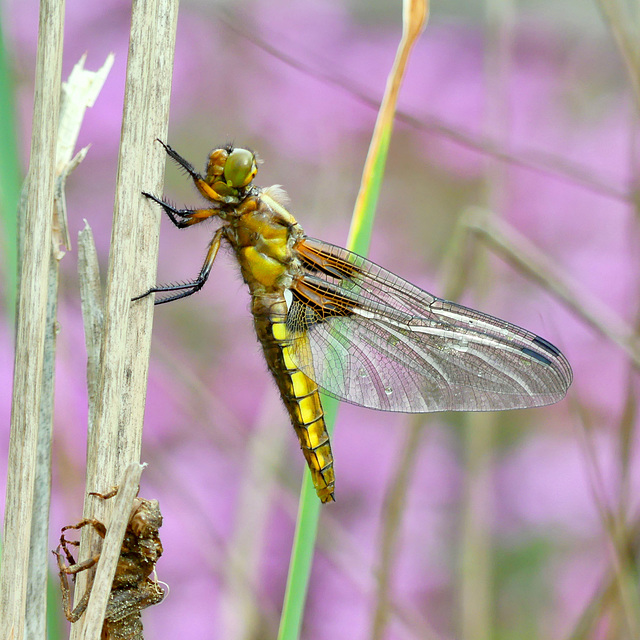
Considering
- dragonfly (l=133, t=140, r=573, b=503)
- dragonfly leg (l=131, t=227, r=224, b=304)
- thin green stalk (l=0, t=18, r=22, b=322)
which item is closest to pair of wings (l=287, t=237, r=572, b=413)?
dragonfly (l=133, t=140, r=573, b=503)

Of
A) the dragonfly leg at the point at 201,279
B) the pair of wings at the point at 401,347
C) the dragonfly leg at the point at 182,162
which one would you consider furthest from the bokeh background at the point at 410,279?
the dragonfly leg at the point at 182,162

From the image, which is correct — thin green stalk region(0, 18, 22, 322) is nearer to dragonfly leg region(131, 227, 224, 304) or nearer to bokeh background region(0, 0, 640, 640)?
dragonfly leg region(131, 227, 224, 304)

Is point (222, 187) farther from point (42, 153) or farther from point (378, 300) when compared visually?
point (42, 153)

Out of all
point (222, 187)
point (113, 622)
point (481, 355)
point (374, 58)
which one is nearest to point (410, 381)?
point (481, 355)

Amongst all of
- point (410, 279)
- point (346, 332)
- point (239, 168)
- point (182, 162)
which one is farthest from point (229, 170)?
point (410, 279)

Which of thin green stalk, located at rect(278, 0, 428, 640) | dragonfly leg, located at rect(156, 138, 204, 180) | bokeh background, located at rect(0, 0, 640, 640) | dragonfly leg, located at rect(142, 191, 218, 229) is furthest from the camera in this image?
bokeh background, located at rect(0, 0, 640, 640)

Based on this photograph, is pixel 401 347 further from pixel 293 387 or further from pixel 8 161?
pixel 8 161
